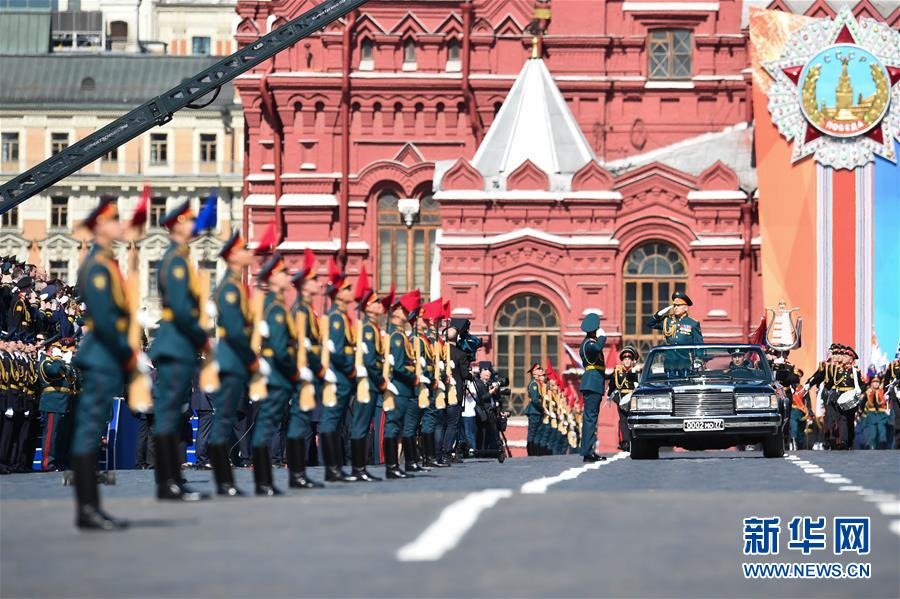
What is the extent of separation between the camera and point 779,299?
50.1 metres

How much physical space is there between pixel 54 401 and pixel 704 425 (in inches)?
Result: 299

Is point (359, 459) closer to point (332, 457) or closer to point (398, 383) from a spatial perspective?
point (332, 457)

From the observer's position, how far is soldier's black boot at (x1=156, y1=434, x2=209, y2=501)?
1397 centimetres

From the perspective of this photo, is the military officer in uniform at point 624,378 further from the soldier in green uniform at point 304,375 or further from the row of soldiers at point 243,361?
the soldier in green uniform at point 304,375

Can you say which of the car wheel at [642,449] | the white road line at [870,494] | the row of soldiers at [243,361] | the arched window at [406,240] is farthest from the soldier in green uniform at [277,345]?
the arched window at [406,240]

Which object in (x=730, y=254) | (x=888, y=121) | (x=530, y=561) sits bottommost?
(x=530, y=561)

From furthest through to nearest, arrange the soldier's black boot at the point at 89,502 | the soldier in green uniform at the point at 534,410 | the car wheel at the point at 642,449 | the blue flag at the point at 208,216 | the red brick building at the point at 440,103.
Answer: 1. the red brick building at the point at 440,103
2. the soldier in green uniform at the point at 534,410
3. the car wheel at the point at 642,449
4. the blue flag at the point at 208,216
5. the soldier's black boot at the point at 89,502

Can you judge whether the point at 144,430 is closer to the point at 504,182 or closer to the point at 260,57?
the point at 260,57

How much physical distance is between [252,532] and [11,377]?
563 inches

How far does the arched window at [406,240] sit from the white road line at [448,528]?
4093cm

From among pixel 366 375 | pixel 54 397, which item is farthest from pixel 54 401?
pixel 366 375

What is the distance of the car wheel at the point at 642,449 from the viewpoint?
86.2 ft

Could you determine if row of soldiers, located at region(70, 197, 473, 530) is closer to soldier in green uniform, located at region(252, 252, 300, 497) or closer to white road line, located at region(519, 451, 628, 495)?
soldier in green uniform, located at region(252, 252, 300, 497)

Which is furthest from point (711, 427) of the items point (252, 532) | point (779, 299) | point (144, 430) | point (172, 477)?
point (779, 299)
